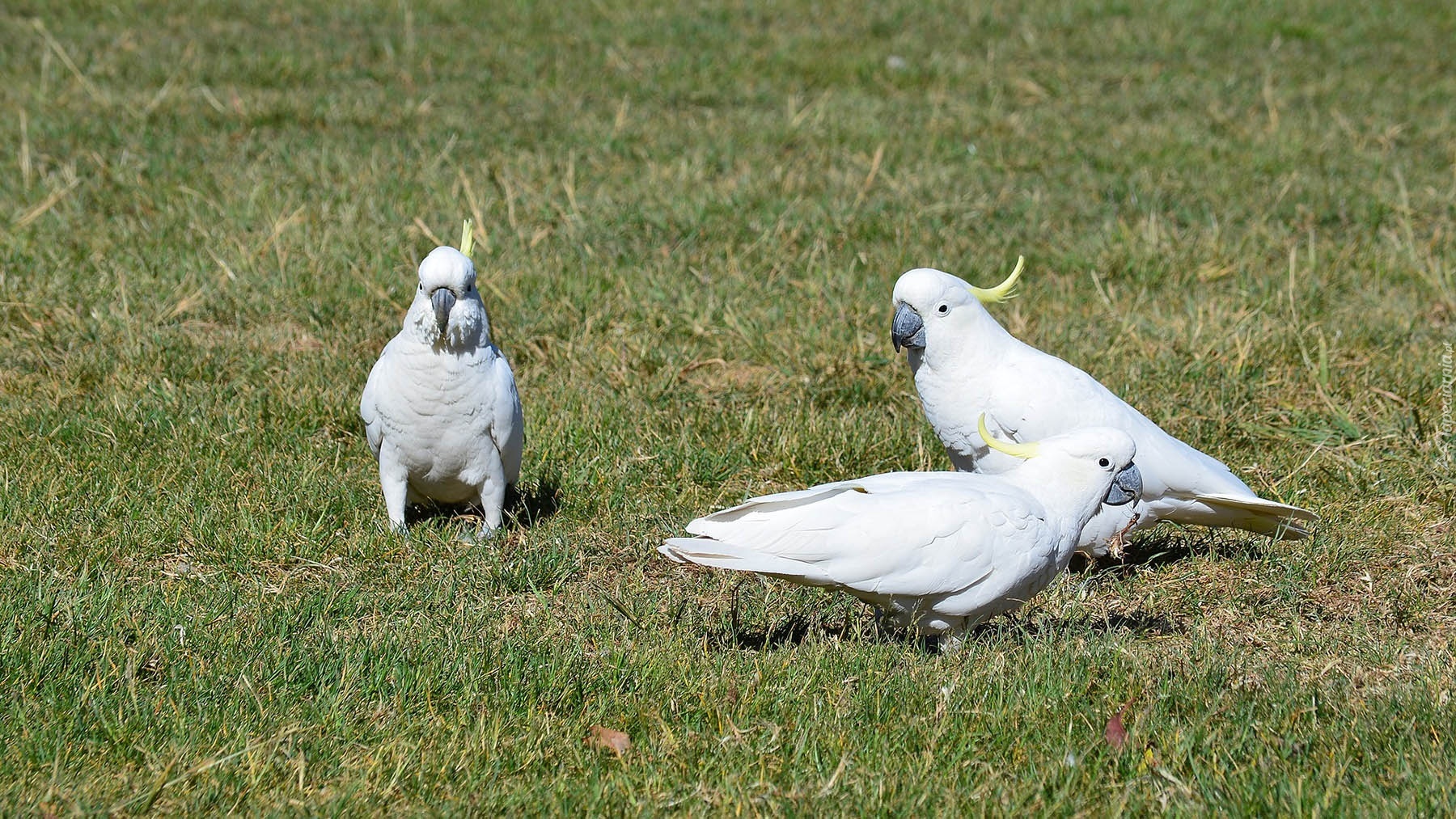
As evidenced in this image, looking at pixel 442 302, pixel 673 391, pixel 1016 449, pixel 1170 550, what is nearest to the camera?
pixel 1016 449

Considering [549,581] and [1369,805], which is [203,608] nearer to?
[549,581]

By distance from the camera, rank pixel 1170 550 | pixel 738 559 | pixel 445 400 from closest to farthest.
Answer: pixel 738 559, pixel 445 400, pixel 1170 550

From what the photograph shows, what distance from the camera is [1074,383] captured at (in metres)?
3.64

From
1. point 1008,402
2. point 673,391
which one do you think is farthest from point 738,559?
point 673,391

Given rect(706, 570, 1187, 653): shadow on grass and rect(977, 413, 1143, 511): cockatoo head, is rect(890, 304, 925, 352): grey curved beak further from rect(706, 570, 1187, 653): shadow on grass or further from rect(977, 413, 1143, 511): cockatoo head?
rect(706, 570, 1187, 653): shadow on grass

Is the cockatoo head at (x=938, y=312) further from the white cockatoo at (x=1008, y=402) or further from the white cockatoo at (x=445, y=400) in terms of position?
the white cockatoo at (x=445, y=400)

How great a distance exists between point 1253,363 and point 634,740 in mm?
3137

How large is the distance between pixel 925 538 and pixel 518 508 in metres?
1.54

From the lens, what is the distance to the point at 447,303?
326cm

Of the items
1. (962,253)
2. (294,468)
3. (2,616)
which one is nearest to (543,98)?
(962,253)

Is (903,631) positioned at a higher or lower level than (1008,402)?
lower

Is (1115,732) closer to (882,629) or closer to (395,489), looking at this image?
(882,629)

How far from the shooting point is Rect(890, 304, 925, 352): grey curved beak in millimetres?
3637

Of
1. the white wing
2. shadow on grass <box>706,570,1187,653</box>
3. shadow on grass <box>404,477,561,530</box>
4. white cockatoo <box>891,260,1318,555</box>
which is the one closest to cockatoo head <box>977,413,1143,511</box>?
the white wing
